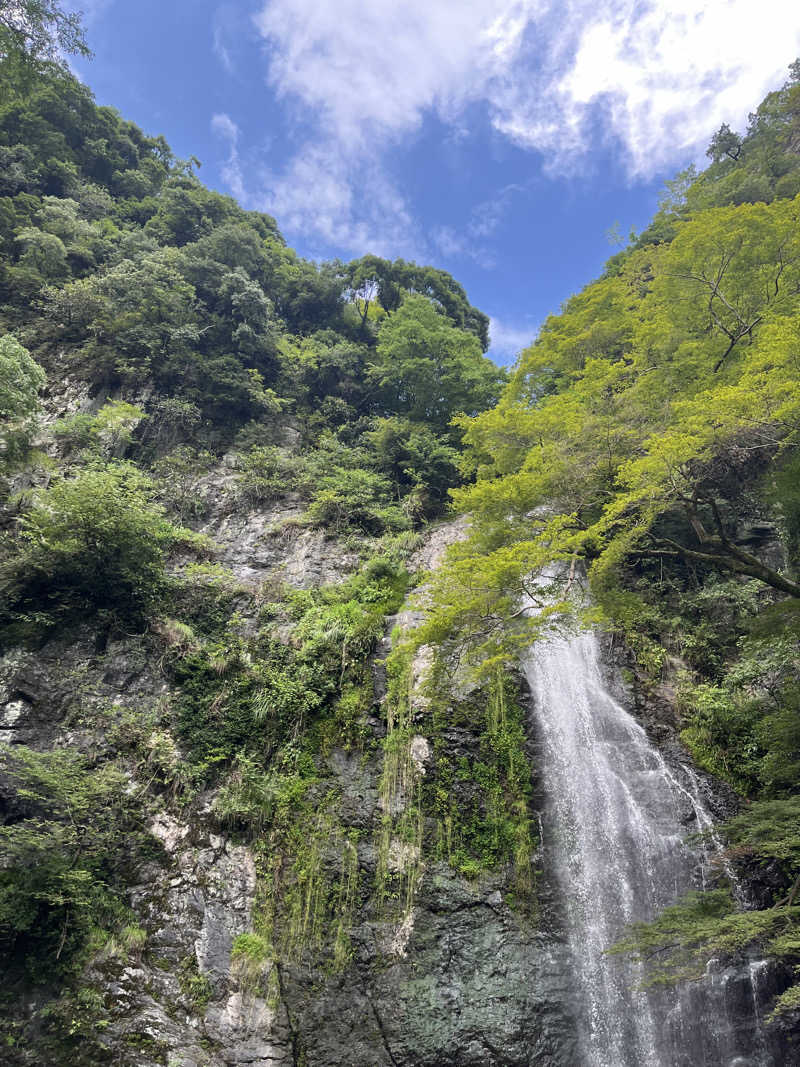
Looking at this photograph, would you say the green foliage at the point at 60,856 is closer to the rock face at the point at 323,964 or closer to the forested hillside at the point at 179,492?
the forested hillside at the point at 179,492

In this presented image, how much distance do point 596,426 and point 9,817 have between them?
39.5 feet

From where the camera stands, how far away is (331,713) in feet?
34.4

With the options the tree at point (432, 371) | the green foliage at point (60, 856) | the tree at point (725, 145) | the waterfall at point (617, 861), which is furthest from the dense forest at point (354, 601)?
the tree at point (725, 145)

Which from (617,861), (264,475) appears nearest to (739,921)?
(617,861)

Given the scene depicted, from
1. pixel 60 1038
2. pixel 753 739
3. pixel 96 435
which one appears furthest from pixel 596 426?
pixel 96 435

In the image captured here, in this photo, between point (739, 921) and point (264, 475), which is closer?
point (739, 921)

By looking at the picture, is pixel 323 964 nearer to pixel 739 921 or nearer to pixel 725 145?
pixel 739 921

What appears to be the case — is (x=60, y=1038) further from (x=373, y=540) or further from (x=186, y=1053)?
(x=373, y=540)

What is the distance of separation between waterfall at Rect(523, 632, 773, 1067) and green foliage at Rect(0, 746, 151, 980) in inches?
282

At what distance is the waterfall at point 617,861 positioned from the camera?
7352mm

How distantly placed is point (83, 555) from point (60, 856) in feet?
18.3

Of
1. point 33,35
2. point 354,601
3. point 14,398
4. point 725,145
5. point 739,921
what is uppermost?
point 725,145

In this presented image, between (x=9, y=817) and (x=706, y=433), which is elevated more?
(x=706, y=433)

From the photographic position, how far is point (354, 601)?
12602 millimetres
